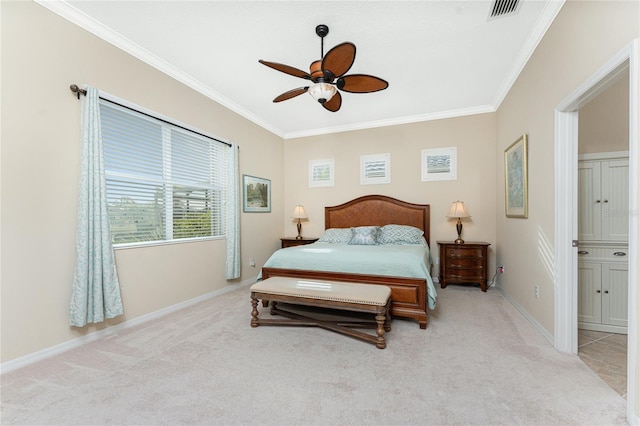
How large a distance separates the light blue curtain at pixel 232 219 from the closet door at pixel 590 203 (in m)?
4.12

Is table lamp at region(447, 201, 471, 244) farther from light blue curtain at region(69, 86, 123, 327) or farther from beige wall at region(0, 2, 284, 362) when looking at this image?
light blue curtain at region(69, 86, 123, 327)

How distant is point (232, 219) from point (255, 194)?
83 cm

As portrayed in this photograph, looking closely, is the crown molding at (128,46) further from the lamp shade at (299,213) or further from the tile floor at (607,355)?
the tile floor at (607,355)

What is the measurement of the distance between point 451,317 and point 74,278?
12.0 ft

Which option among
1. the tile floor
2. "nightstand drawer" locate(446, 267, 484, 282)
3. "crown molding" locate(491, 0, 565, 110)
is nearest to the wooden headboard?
"nightstand drawer" locate(446, 267, 484, 282)

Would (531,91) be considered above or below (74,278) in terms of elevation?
above

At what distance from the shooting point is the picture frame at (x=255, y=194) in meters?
4.45

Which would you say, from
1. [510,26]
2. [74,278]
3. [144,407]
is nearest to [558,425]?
[144,407]

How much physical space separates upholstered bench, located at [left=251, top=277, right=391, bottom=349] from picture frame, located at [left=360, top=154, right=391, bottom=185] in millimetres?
2666

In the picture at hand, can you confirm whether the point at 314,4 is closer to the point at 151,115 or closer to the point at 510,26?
the point at 510,26

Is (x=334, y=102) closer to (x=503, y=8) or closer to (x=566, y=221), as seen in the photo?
(x=503, y=8)

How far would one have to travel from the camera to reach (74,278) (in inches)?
89.4

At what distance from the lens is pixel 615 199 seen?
8.29ft

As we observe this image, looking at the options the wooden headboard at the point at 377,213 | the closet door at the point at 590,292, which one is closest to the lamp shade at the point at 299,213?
the wooden headboard at the point at 377,213
